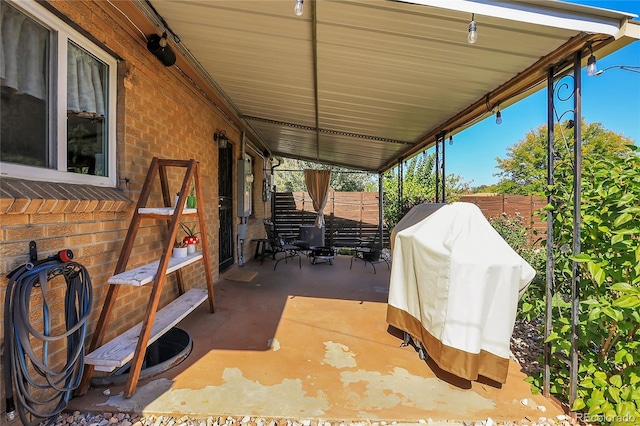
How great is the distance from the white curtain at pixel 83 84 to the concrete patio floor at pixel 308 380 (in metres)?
2.01

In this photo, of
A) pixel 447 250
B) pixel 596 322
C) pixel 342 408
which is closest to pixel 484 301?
pixel 447 250

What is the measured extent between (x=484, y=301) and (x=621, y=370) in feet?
2.89

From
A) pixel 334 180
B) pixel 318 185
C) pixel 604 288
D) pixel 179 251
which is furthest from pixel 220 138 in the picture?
pixel 334 180

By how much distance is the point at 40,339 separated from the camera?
4.79 ft

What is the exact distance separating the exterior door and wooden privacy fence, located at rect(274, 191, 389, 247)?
4554 millimetres

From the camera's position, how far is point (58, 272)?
67.1 inches

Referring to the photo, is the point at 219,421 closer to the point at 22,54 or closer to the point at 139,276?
the point at 139,276

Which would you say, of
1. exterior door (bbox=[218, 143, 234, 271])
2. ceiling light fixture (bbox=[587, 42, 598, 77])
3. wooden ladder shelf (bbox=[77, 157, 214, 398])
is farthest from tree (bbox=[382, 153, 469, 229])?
wooden ladder shelf (bbox=[77, 157, 214, 398])

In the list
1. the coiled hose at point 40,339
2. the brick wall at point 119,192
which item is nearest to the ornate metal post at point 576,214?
the coiled hose at point 40,339

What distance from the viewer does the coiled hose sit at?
4.73 feet

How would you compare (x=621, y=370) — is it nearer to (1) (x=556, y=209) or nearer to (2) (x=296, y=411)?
(1) (x=556, y=209)

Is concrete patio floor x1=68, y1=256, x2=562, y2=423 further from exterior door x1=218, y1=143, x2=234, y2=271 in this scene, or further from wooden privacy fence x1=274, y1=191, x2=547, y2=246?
wooden privacy fence x1=274, y1=191, x2=547, y2=246

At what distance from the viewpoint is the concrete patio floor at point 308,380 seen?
1889 mm

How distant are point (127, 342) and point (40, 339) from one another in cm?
72
